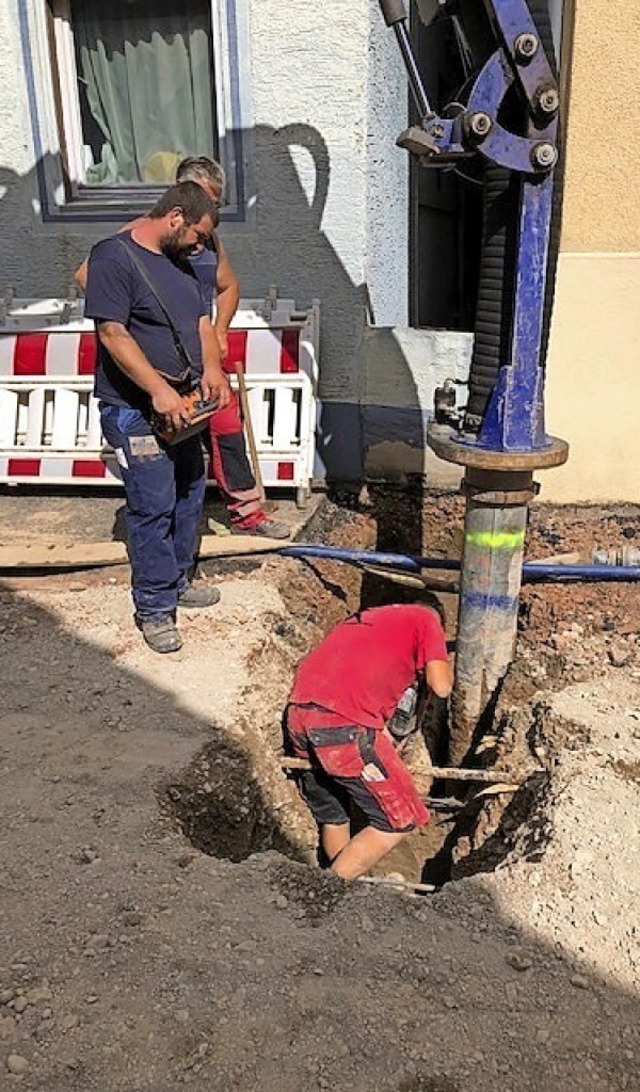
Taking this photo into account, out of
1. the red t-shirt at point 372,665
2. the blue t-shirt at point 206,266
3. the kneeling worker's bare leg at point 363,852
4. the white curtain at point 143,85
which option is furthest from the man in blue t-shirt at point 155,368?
the white curtain at point 143,85

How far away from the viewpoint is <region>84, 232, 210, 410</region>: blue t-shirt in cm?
366

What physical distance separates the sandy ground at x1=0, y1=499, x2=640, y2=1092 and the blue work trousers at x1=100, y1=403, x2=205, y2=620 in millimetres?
299

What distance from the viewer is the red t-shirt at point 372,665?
366cm

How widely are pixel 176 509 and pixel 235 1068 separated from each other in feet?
8.63

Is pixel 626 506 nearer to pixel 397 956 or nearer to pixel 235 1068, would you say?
pixel 397 956

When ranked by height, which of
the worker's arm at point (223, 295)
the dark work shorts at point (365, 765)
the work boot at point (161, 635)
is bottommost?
the dark work shorts at point (365, 765)

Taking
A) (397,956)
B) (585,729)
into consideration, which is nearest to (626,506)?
(585,729)

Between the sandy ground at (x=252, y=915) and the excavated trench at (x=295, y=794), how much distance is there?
0.6 inches

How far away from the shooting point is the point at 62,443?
5.93 m

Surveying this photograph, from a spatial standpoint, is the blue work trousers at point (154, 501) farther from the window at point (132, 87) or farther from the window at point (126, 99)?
the window at point (132, 87)

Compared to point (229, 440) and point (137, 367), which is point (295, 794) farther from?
point (229, 440)

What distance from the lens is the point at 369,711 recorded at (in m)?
3.68

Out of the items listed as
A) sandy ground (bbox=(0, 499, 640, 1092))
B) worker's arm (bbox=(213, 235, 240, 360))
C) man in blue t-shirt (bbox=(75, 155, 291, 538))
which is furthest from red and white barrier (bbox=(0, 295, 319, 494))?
sandy ground (bbox=(0, 499, 640, 1092))

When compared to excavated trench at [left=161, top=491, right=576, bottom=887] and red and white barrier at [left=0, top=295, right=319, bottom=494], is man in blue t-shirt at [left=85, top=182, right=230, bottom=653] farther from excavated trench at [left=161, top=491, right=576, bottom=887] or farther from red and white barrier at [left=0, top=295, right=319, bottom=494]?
red and white barrier at [left=0, top=295, right=319, bottom=494]
